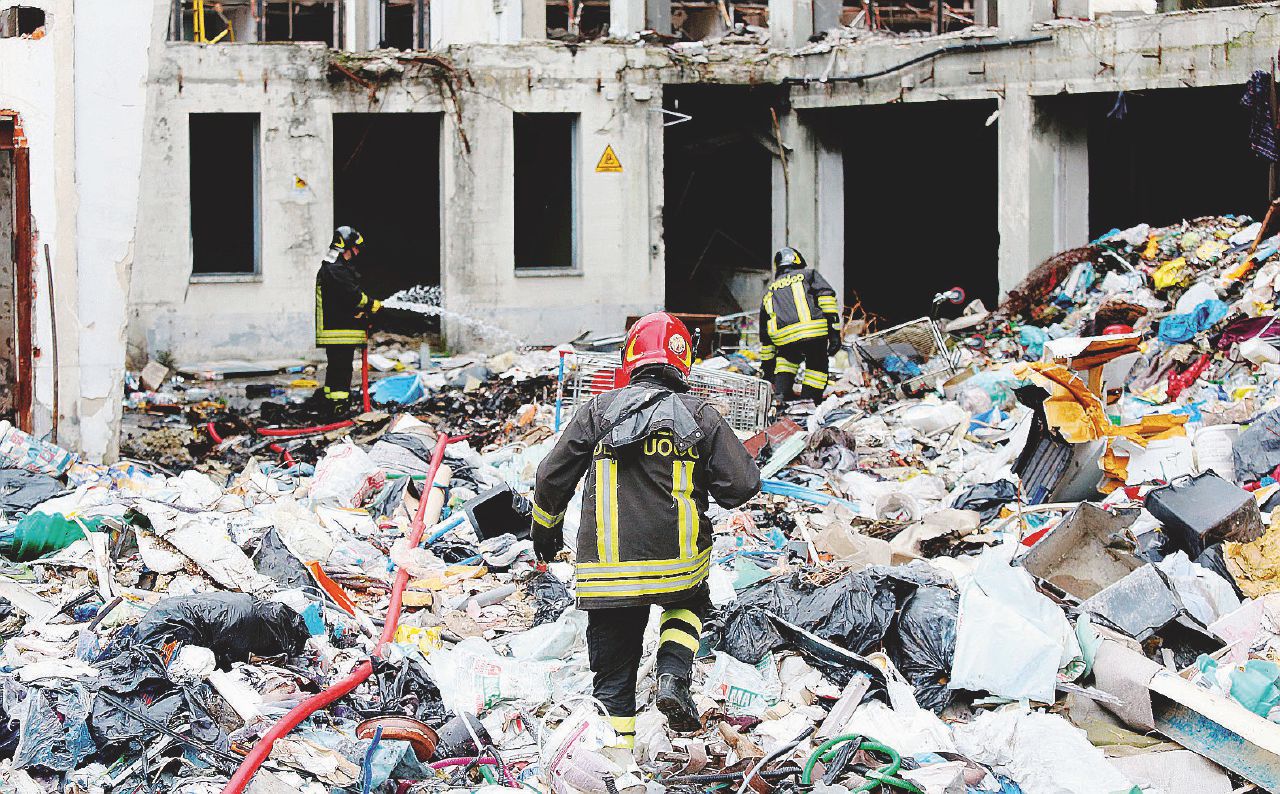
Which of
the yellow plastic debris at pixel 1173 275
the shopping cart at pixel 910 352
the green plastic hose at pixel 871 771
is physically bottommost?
the green plastic hose at pixel 871 771

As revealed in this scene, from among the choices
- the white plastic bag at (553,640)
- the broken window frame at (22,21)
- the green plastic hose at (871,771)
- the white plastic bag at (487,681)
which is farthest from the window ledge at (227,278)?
the green plastic hose at (871,771)

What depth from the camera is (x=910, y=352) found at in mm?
12789

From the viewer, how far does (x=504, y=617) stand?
7.15 metres

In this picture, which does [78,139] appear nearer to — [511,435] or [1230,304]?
[511,435]

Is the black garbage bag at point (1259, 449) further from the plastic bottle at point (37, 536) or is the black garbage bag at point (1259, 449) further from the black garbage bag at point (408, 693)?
the plastic bottle at point (37, 536)

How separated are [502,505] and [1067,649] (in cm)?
355

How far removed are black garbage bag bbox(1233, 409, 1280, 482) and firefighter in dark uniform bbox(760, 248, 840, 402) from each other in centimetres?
388

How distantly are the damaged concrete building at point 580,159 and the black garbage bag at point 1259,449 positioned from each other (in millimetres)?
4126

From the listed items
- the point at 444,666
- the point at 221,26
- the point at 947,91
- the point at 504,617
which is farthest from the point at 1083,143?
the point at 221,26

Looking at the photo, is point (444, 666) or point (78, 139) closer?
point (444, 666)

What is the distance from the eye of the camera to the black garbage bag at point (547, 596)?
278 inches

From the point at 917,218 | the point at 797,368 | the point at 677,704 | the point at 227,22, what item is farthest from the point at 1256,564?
the point at 227,22

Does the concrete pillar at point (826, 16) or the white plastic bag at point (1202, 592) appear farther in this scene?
the concrete pillar at point (826, 16)

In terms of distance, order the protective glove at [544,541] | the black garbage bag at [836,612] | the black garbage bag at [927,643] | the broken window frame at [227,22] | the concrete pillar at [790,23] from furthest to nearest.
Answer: the broken window frame at [227,22] < the concrete pillar at [790,23] < the black garbage bag at [836,612] < the black garbage bag at [927,643] < the protective glove at [544,541]
